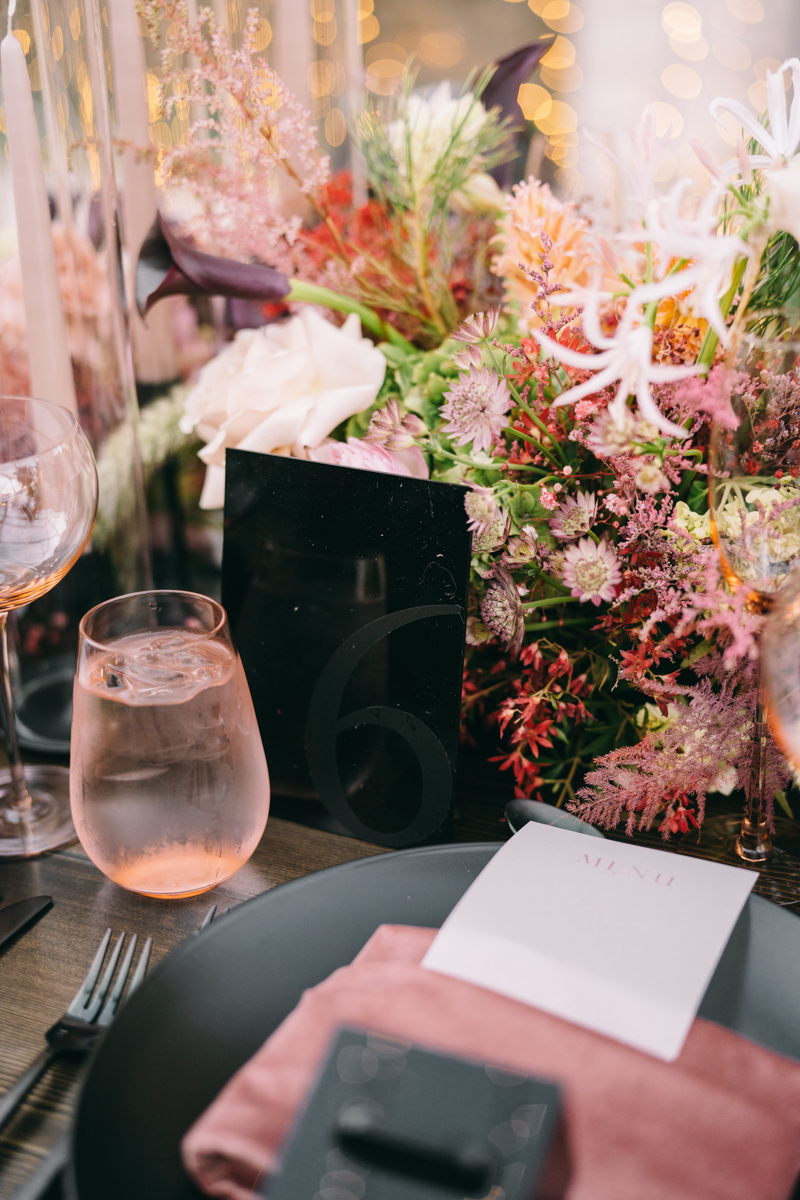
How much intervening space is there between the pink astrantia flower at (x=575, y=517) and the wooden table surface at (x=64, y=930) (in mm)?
245

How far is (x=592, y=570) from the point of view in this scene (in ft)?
1.71

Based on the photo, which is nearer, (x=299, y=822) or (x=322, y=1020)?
(x=322, y=1020)

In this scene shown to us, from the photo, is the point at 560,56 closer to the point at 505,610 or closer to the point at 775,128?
the point at 775,128

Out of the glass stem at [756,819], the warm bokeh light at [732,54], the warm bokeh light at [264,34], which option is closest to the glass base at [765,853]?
the glass stem at [756,819]

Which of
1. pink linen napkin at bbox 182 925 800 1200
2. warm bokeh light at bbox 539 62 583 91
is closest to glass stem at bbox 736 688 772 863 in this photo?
pink linen napkin at bbox 182 925 800 1200

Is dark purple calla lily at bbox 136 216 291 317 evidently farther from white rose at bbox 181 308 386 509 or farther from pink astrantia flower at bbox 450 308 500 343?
pink astrantia flower at bbox 450 308 500 343

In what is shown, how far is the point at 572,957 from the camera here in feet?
1.28

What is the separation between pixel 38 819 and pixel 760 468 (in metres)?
0.53

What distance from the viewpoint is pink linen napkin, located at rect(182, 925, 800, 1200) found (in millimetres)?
301

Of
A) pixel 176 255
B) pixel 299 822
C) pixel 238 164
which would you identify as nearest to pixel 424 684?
pixel 299 822

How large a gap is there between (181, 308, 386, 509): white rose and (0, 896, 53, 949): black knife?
12.1 inches

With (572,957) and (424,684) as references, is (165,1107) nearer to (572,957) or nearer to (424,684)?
(572,957)

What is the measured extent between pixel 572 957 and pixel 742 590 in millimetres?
205

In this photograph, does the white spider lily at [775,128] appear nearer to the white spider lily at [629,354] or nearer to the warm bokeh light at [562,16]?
the white spider lily at [629,354]
